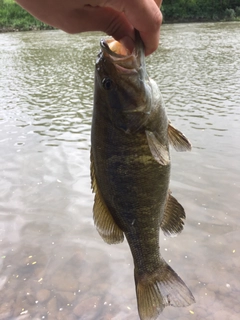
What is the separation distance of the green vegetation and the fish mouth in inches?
1502

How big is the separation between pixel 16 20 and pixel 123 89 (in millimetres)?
42745

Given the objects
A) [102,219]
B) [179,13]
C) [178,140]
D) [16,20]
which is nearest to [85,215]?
[102,219]

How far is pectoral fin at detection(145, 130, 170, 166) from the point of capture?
6.39ft

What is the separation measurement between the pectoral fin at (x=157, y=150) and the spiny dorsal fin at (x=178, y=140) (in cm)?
21

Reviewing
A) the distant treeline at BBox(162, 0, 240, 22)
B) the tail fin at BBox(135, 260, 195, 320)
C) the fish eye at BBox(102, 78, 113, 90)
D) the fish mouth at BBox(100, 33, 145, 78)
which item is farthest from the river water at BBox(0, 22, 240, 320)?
the distant treeline at BBox(162, 0, 240, 22)

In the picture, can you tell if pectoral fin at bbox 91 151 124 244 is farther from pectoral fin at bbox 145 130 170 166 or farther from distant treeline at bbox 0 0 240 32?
distant treeline at bbox 0 0 240 32

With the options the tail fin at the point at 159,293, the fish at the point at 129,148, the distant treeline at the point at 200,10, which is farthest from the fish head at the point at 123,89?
the distant treeline at the point at 200,10

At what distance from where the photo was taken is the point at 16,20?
131 ft

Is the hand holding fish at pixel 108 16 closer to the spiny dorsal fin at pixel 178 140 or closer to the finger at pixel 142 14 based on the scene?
the finger at pixel 142 14

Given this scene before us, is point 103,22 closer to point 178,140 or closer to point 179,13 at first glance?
point 178,140

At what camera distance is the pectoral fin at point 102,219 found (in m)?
2.16

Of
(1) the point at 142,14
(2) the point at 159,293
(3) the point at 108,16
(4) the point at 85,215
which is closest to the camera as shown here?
(1) the point at 142,14

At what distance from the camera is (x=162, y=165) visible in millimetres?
2068

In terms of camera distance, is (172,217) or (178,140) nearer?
(178,140)
